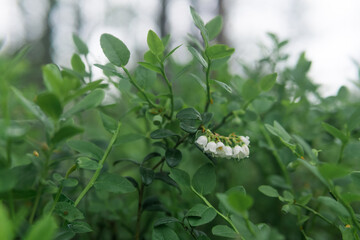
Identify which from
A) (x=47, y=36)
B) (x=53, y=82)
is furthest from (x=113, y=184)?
(x=47, y=36)

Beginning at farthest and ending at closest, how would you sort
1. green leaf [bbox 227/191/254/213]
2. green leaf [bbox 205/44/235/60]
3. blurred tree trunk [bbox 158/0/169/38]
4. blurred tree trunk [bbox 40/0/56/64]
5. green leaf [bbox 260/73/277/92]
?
blurred tree trunk [bbox 40/0/56/64], blurred tree trunk [bbox 158/0/169/38], green leaf [bbox 260/73/277/92], green leaf [bbox 205/44/235/60], green leaf [bbox 227/191/254/213]

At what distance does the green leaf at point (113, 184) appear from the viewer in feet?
1.85

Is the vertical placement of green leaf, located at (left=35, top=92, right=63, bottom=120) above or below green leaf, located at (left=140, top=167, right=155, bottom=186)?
above

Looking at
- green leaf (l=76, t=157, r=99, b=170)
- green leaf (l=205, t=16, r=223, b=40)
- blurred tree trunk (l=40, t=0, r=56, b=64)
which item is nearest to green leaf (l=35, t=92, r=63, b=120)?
green leaf (l=76, t=157, r=99, b=170)

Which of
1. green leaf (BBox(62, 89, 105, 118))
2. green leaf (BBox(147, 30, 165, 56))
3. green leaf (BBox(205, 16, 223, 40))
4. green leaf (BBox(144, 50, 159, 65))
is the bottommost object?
green leaf (BBox(62, 89, 105, 118))

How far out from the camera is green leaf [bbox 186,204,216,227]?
0.55m

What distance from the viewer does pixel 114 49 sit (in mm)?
625

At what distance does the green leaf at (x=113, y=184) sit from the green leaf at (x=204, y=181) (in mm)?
132

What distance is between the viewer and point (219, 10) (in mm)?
5758

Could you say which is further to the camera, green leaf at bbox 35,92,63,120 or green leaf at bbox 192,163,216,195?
green leaf at bbox 192,163,216,195

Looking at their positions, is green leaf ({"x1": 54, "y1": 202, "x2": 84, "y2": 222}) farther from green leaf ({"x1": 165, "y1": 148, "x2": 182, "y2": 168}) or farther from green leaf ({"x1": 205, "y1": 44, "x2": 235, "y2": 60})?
green leaf ({"x1": 205, "y1": 44, "x2": 235, "y2": 60})

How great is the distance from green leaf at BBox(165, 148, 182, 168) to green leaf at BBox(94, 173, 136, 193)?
0.29 feet

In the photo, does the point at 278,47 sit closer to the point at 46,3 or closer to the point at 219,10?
the point at 219,10

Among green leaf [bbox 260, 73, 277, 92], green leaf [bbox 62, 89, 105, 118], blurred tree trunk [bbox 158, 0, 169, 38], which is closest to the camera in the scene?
green leaf [bbox 62, 89, 105, 118]
